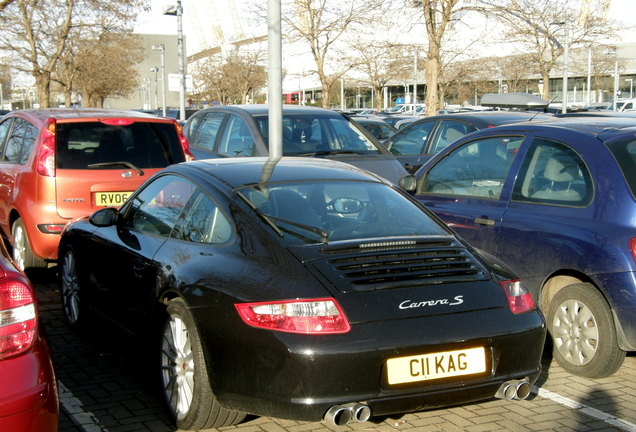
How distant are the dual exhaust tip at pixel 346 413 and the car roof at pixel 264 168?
5.21ft

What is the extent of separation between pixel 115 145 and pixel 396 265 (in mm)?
4798

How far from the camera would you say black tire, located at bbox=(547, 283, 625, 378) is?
17.7 feet

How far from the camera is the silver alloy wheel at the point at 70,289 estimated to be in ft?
21.1

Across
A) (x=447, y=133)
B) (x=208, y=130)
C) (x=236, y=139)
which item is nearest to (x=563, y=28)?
(x=447, y=133)

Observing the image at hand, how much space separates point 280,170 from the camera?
5.23 m

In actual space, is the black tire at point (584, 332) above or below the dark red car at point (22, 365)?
below

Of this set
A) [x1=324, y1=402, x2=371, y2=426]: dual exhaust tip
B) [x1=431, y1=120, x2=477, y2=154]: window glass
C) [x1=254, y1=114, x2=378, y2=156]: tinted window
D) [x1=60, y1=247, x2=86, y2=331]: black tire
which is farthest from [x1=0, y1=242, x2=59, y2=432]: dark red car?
[x1=431, y1=120, x2=477, y2=154]: window glass

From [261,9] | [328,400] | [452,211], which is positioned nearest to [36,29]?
[261,9]

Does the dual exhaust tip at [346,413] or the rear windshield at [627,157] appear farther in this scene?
the rear windshield at [627,157]

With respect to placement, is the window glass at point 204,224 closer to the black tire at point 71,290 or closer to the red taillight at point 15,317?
the red taillight at point 15,317

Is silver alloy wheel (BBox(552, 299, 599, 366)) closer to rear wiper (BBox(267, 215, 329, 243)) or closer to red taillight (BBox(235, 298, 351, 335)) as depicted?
rear wiper (BBox(267, 215, 329, 243))

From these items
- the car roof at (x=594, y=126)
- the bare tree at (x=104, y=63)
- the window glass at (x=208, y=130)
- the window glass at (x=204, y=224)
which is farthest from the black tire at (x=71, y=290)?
the bare tree at (x=104, y=63)

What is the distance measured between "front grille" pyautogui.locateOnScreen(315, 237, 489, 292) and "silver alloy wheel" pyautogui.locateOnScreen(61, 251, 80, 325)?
9.43 feet

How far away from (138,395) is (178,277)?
1.04 meters
